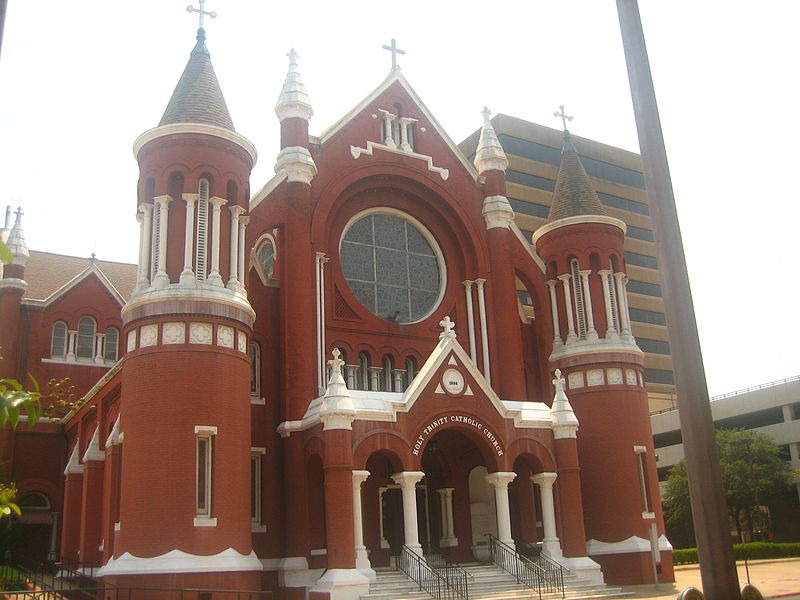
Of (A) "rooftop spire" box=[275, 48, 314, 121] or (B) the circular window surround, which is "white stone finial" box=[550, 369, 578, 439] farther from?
(A) "rooftop spire" box=[275, 48, 314, 121]

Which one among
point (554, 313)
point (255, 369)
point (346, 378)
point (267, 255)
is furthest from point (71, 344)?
point (554, 313)

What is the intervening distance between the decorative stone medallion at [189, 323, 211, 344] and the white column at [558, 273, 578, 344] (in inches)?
565

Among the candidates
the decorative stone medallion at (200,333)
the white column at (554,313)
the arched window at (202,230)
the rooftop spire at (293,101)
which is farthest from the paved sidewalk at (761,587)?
the rooftop spire at (293,101)

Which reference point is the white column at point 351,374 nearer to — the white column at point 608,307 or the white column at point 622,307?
the white column at point 608,307

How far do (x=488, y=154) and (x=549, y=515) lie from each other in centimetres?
1439

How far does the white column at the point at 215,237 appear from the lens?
84.3ft

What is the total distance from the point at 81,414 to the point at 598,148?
239 feet

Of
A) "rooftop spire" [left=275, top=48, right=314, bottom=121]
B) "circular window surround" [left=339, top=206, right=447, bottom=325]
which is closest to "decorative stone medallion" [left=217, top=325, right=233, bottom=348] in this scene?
"circular window surround" [left=339, top=206, right=447, bottom=325]

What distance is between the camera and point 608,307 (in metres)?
33.4

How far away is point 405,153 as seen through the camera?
→ 108ft

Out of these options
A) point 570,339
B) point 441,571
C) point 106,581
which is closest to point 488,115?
point 570,339

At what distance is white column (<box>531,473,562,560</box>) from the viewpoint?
27.5m

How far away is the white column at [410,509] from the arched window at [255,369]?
5.49m

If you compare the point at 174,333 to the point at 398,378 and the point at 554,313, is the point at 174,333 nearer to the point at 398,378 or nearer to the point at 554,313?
the point at 398,378
